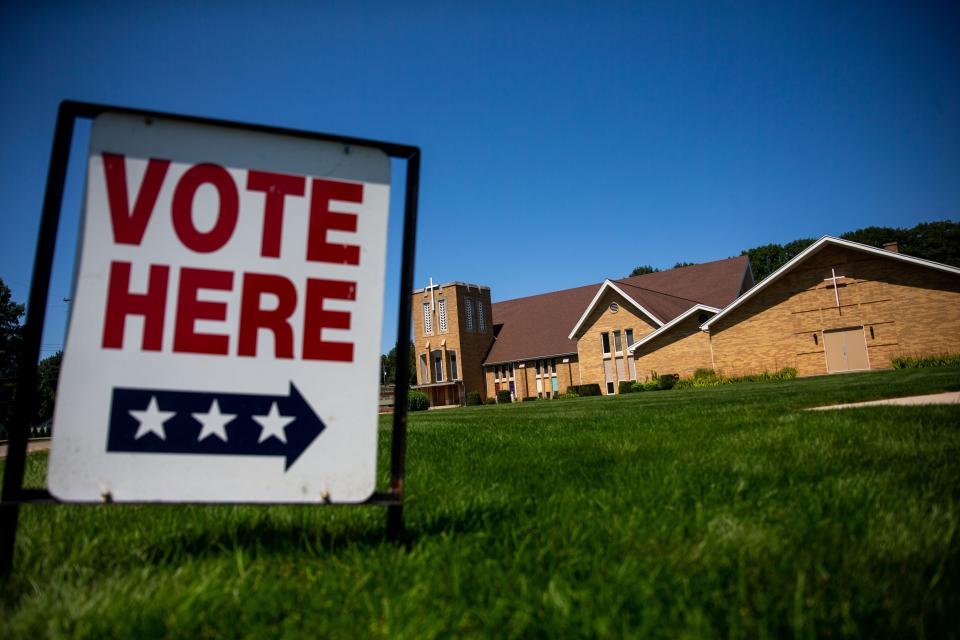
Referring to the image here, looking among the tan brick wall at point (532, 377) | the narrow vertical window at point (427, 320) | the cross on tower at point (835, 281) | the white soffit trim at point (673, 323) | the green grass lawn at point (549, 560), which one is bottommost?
the green grass lawn at point (549, 560)

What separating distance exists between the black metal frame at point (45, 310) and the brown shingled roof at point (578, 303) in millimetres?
36492

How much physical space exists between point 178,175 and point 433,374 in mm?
49092

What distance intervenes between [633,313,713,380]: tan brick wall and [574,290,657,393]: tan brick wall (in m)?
1.89

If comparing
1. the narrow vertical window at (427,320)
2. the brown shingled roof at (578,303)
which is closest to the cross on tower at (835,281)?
the brown shingled roof at (578,303)

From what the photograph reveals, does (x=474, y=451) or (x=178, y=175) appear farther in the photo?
(x=474, y=451)

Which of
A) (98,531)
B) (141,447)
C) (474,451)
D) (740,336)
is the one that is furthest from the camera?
(740,336)

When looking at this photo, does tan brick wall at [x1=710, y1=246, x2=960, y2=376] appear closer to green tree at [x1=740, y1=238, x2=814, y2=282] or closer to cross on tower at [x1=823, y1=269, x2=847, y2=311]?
cross on tower at [x1=823, y1=269, x2=847, y2=311]

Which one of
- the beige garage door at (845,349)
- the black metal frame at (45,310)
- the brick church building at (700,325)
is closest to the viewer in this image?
the black metal frame at (45,310)

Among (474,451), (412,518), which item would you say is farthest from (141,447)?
(474,451)

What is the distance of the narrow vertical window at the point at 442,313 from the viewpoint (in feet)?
167

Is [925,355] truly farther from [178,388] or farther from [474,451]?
[178,388]

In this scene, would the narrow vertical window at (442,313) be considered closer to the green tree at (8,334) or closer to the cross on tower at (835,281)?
the cross on tower at (835,281)

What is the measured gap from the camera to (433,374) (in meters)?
51.4

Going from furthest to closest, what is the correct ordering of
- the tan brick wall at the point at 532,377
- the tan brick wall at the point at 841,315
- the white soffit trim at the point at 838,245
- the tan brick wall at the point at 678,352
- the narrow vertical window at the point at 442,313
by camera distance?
the narrow vertical window at the point at 442,313 < the tan brick wall at the point at 532,377 < the tan brick wall at the point at 678,352 < the tan brick wall at the point at 841,315 < the white soffit trim at the point at 838,245
